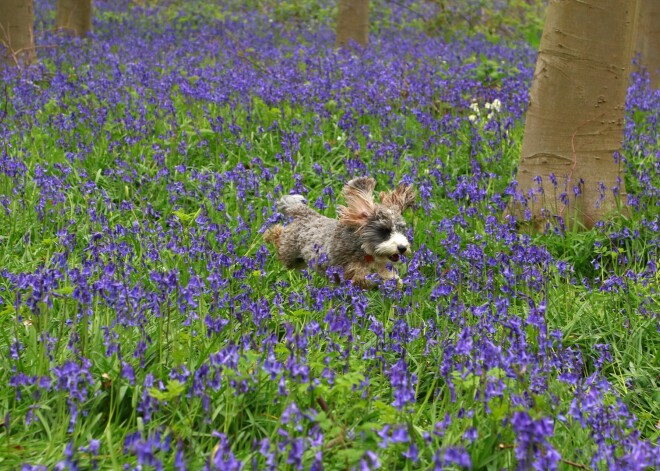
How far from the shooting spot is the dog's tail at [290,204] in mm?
5305

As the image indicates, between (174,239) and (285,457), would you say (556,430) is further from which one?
(174,239)

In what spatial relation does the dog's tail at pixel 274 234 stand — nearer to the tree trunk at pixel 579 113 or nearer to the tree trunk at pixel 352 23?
the tree trunk at pixel 579 113

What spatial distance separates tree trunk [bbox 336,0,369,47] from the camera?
45.0 feet

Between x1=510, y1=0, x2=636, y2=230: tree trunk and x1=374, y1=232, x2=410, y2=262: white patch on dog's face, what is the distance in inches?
60.5

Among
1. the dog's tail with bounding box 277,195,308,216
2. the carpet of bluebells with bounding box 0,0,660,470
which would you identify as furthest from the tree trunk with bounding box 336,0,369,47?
the dog's tail with bounding box 277,195,308,216

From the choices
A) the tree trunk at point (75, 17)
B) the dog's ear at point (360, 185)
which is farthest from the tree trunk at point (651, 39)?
the tree trunk at point (75, 17)

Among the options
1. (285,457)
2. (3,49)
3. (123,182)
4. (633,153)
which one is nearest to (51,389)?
(285,457)

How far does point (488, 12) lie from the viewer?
18922 millimetres

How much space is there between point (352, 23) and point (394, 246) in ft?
33.0

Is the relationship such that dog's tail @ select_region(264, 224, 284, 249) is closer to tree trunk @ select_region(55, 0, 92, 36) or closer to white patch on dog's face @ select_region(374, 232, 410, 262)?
white patch on dog's face @ select_region(374, 232, 410, 262)

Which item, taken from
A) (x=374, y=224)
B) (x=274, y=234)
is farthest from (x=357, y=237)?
(x=274, y=234)

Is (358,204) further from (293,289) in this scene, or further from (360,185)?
(293,289)

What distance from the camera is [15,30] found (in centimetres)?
987

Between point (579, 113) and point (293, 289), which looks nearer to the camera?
point (293, 289)
